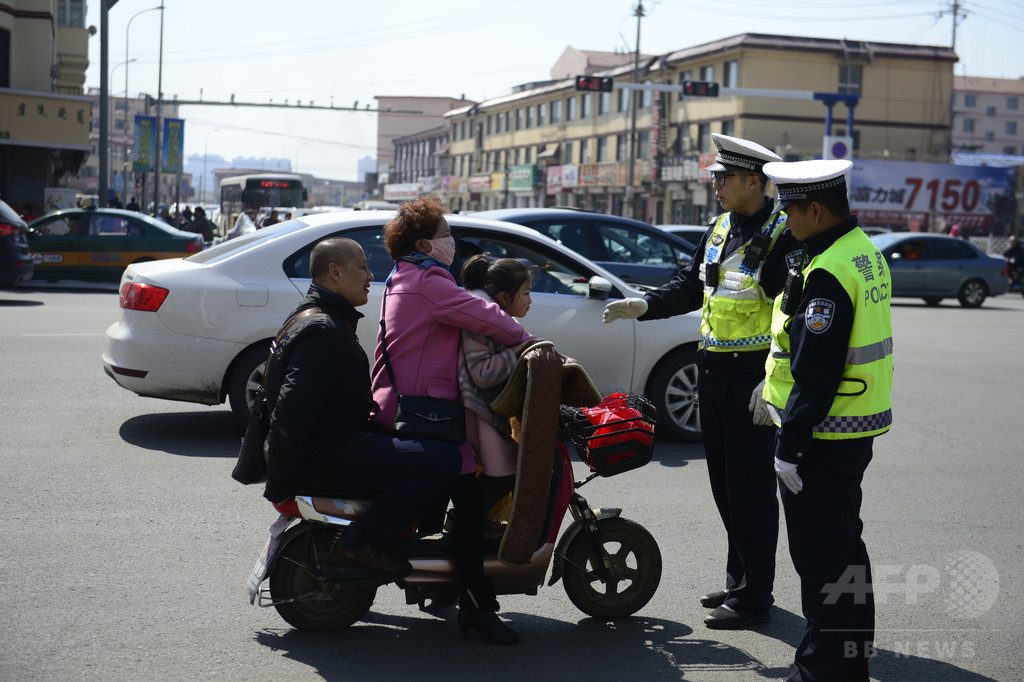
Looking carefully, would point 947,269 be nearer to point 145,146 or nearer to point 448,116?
point 145,146

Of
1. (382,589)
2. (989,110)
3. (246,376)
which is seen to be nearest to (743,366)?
(382,589)

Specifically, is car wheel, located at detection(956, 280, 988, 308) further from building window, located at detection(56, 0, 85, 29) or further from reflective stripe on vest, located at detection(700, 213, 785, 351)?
building window, located at detection(56, 0, 85, 29)

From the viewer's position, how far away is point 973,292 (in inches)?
939

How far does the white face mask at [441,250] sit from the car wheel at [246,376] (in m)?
3.37

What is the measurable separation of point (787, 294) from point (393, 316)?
4.81ft

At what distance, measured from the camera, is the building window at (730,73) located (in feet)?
163

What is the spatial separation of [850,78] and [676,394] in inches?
1835

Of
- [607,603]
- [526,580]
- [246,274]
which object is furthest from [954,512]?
[246,274]

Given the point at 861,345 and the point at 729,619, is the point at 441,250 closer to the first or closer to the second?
the point at 861,345

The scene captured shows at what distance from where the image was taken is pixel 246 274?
7.33 metres

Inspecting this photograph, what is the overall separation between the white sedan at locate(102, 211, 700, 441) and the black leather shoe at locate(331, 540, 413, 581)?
3.08 m

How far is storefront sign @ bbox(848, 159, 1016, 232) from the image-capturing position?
Result: 45594 mm

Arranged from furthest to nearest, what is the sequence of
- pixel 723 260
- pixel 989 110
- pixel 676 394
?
pixel 989 110, pixel 676 394, pixel 723 260

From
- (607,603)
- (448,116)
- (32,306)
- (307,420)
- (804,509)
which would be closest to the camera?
(804,509)
